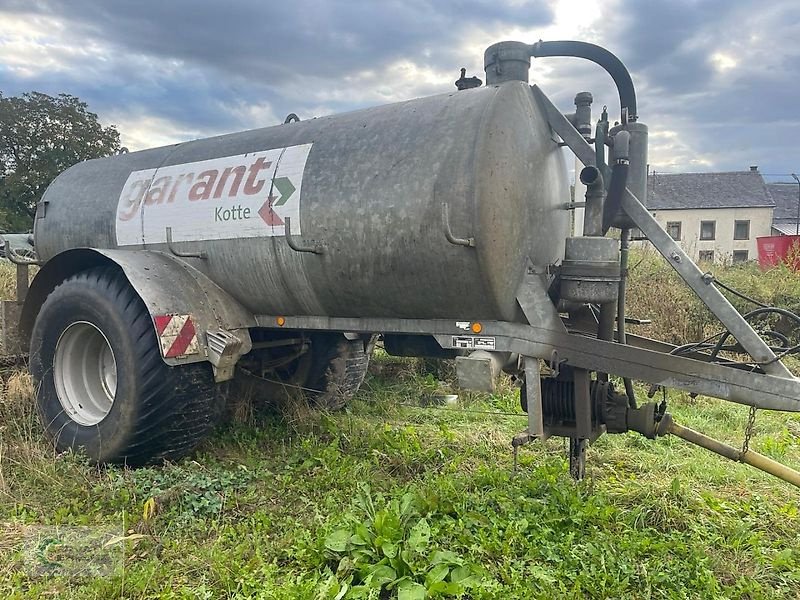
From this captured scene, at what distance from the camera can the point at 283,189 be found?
369cm

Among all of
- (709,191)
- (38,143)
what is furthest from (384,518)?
(709,191)

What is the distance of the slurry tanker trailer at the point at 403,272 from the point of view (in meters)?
3.12

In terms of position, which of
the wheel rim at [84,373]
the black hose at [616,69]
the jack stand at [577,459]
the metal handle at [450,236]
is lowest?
the jack stand at [577,459]

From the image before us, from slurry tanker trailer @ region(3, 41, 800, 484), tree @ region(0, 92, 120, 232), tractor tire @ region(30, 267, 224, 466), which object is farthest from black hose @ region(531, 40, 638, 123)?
tree @ region(0, 92, 120, 232)

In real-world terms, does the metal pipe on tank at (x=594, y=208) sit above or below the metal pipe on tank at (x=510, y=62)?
below

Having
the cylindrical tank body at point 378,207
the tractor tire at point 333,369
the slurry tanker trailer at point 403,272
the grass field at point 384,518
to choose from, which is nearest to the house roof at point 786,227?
the grass field at point 384,518

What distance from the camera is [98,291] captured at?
3973 mm

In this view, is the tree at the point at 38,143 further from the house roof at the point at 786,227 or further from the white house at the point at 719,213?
the house roof at the point at 786,227

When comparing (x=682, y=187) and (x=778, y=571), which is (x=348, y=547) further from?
(x=682, y=187)

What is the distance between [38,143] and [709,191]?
37.3m

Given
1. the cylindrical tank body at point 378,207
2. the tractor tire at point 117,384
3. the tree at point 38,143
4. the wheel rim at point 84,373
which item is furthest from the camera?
the tree at point 38,143

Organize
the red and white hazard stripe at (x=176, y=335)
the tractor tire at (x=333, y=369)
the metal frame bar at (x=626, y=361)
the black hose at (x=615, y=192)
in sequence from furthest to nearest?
1. the tractor tire at (x=333, y=369)
2. the red and white hazard stripe at (x=176, y=335)
3. the black hose at (x=615, y=192)
4. the metal frame bar at (x=626, y=361)

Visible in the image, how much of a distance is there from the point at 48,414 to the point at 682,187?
1629 inches

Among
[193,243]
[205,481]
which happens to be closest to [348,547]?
[205,481]
